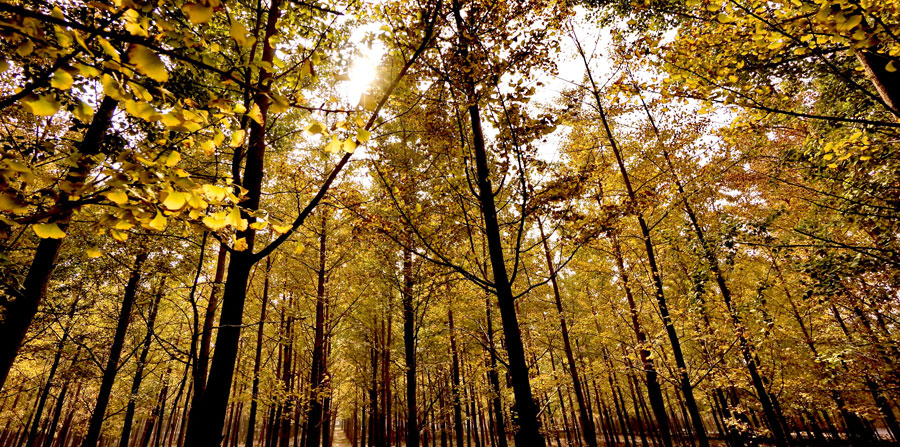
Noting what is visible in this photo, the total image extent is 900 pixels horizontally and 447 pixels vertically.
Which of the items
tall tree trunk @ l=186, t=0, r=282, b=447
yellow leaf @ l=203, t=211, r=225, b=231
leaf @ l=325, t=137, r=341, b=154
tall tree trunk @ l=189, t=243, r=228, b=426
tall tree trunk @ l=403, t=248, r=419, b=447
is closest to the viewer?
yellow leaf @ l=203, t=211, r=225, b=231

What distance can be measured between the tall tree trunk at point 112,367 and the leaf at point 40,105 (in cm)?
947

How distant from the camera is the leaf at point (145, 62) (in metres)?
1.19

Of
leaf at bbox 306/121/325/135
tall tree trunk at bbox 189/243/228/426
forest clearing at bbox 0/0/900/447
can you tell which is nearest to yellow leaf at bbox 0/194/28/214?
forest clearing at bbox 0/0/900/447

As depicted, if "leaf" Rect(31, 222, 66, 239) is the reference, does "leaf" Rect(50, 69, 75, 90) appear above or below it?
above

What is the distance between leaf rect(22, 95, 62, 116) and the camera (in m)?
1.23

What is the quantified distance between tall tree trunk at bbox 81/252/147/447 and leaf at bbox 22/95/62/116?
947 centimetres

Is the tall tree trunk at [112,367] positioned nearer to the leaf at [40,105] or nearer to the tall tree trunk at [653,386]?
the leaf at [40,105]

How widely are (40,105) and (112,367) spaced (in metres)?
12.7

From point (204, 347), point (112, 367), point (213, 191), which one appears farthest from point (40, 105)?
point (112, 367)

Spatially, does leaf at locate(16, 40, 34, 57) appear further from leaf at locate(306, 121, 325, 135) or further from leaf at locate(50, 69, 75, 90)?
leaf at locate(306, 121, 325, 135)

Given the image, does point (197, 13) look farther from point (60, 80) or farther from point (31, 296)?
point (31, 296)

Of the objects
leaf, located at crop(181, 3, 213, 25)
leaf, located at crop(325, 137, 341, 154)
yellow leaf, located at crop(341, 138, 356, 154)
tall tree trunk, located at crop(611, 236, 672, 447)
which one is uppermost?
leaf, located at crop(181, 3, 213, 25)

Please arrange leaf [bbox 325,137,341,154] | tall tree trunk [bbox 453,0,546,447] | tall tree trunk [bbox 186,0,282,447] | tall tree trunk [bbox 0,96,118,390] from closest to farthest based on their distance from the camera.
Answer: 1. leaf [bbox 325,137,341,154]
2. tall tree trunk [bbox 186,0,282,447]
3. tall tree trunk [bbox 453,0,546,447]
4. tall tree trunk [bbox 0,96,118,390]

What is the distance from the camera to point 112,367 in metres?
9.66
